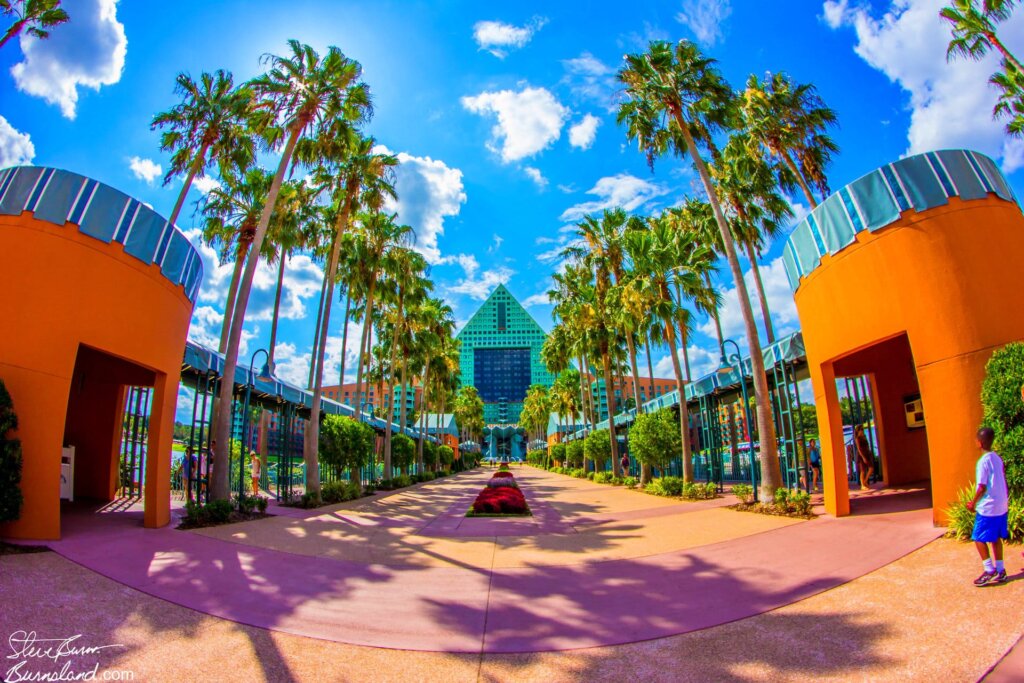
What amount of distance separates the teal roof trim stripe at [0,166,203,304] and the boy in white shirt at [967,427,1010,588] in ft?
44.0

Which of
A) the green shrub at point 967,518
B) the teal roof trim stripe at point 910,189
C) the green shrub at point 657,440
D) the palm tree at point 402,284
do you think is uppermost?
the palm tree at point 402,284

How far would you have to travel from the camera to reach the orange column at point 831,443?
9414 millimetres

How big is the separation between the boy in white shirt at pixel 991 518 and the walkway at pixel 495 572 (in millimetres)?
1322

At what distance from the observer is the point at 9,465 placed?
269 inches

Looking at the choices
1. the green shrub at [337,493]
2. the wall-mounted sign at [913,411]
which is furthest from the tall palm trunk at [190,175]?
the wall-mounted sign at [913,411]

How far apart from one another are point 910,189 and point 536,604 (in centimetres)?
890

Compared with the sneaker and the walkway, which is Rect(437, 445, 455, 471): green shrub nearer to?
the walkway

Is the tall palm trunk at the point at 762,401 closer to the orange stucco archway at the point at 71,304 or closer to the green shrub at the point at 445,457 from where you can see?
the orange stucco archway at the point at 71,304

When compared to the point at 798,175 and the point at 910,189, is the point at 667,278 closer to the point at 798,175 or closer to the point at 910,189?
the point at 798,175

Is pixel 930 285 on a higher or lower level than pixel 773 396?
higher

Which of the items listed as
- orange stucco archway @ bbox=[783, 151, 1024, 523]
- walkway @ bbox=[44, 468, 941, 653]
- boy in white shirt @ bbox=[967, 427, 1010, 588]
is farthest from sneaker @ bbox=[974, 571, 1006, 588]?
orange stucco archway @ bbox=[783, 151, 1024, 523]

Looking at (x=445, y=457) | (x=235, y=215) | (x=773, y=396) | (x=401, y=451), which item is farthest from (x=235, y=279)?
(x=445, y=457)

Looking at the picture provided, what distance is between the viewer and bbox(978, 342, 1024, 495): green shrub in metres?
6.02

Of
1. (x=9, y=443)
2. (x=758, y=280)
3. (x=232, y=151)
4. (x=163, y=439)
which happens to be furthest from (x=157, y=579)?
(x=758, y=280)
